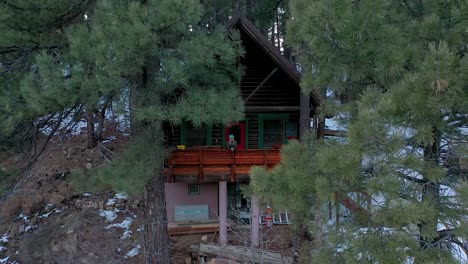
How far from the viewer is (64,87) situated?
634 cm

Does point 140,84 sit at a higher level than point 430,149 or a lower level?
higher

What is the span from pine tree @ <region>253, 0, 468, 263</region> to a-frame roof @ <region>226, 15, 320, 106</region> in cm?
453

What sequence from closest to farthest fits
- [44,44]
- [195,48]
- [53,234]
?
[195,48]
[44,44]
[53,234]

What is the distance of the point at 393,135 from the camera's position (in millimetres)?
3607

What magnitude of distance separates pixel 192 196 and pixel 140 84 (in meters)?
5.02

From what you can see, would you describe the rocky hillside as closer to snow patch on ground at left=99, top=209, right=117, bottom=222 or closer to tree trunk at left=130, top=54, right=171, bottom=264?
snow patch on ground at left=99, top=209, right=117, bottom=222

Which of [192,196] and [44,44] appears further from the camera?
[192,196]

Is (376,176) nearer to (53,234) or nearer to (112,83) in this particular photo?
(112,83)

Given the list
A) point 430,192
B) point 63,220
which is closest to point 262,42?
point 430,192

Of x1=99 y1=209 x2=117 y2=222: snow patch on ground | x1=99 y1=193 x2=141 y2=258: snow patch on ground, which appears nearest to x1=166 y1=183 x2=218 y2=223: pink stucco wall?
x1=99 y1=193 x2=141 y2=258: snow patch on ground

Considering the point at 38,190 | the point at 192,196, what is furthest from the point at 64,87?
the point at 38,190

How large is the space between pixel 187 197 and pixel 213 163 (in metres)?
2.31

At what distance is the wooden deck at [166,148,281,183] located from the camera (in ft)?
33.5

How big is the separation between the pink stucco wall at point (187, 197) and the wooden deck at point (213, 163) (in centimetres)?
181
